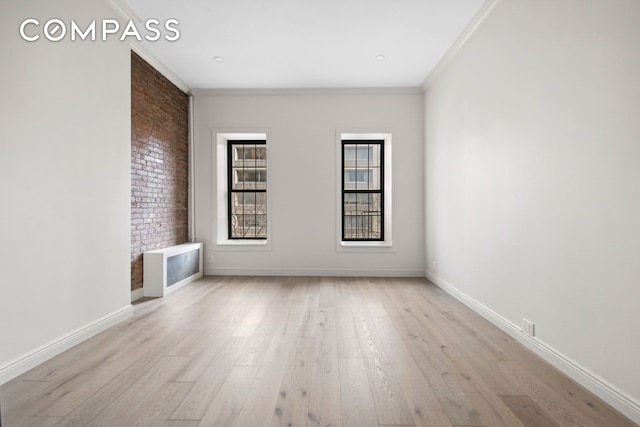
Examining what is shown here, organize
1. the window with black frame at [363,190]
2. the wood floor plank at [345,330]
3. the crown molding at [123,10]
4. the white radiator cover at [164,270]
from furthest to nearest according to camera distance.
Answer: the window with black frame at [363,190] → the white radiator cover at [164,270] → the crown molding at [123,10] → the wood floor plank at [345,330]

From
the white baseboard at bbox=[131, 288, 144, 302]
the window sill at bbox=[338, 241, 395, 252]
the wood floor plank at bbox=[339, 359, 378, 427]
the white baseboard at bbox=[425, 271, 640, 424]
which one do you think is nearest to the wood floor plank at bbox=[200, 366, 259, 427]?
the wood floor plank at bbox=[339, 359, 378, 427]

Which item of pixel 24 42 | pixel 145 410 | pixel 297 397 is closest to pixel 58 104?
pixel 24 42

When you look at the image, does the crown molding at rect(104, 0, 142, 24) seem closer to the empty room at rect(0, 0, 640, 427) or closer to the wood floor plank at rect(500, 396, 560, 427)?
the empty room at rect(0, 0, 640, 427)

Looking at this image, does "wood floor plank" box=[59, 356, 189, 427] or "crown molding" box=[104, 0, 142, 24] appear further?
"crown molding" box=[104, 0, 142, 24]

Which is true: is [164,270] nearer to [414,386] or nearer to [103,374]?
[103,374]

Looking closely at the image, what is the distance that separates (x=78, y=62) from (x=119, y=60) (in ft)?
1.83

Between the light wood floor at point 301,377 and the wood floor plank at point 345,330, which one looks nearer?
the light wood floor at point 301,377

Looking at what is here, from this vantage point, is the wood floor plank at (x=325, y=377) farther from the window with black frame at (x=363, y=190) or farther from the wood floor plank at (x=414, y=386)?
the window with black frame at (x=363, y=190)

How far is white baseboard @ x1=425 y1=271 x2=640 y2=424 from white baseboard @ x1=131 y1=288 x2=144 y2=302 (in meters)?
3.88

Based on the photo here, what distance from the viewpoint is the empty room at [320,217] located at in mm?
1833

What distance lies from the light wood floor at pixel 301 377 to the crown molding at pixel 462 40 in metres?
2.98

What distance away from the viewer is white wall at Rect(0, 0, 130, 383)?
2.13m

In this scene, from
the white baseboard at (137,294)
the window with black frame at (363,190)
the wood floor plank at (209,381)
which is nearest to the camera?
the wood floor plank at (209,381)

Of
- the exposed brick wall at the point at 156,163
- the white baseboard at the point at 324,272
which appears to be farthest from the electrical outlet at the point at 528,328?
the exposed brick wall at the point at 156,163
